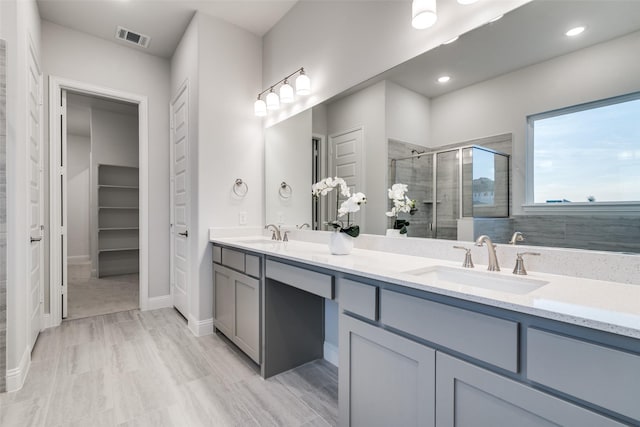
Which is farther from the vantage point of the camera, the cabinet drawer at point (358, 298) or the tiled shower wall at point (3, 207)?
the tiled shower wall at point (3, 207)

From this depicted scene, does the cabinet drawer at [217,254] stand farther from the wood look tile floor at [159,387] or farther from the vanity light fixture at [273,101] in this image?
the vanity light fixture at [273,101]

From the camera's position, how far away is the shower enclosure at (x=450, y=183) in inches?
56.4

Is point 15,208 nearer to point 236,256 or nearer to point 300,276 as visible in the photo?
point 236,256

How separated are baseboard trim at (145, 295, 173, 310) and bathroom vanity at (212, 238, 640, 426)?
8.24 ft

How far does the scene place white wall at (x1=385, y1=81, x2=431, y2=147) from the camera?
1739 mm

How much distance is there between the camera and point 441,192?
1660 mm

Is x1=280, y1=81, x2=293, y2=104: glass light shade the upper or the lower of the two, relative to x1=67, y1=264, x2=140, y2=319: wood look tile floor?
upper

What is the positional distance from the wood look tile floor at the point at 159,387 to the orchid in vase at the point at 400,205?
3.61 ft

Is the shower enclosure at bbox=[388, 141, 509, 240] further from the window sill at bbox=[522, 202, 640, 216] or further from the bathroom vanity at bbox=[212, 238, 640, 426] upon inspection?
the bathroom vanity at bbox=[212, 238, 640, 426]

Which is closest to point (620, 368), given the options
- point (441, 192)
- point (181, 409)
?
point (441, 192)

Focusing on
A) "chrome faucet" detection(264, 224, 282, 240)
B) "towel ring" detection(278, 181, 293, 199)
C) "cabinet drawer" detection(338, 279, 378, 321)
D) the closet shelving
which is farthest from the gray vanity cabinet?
the closet shelving

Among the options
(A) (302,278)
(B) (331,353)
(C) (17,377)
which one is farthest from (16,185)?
(B) (331,353)

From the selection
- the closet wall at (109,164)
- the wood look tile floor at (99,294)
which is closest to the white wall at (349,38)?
the wood look tile floor at (99,294)

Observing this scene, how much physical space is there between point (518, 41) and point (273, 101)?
198 cm
